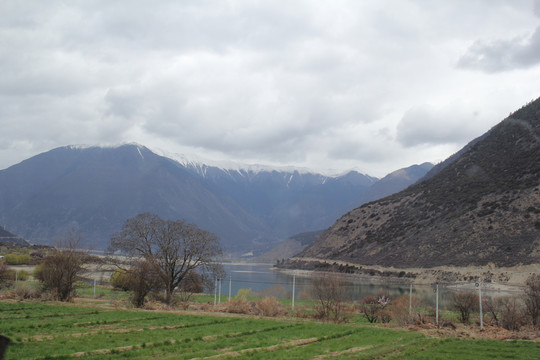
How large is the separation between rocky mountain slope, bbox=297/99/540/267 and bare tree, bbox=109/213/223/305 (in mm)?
44121

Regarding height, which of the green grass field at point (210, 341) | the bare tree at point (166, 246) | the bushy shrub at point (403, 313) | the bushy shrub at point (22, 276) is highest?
the bare tree at point (166, 246)

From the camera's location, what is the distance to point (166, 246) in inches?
1264

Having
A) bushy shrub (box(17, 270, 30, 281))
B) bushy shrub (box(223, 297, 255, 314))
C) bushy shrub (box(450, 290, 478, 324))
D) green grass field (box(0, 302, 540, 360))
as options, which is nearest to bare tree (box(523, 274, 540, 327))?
bushy shrub (box(450, 290, 478, 324))

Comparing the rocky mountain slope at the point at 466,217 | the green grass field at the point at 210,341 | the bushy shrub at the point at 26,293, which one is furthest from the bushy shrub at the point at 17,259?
the rocky mountain slope at the point at 466,217

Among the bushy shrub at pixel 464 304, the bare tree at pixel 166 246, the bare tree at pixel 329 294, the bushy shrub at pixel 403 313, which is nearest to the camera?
the bushy shrub at pixel 403 313

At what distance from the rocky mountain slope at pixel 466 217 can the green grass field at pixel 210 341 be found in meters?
49.7

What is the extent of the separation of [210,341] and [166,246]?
58.8 feet

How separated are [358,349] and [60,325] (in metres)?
10.7

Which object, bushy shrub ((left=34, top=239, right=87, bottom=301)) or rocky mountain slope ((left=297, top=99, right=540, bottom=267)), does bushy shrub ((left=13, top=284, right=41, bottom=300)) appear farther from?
rocky mountain slope ((left=297, top=99, right=540, bottom=267))

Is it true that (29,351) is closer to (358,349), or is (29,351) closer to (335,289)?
(358,349)

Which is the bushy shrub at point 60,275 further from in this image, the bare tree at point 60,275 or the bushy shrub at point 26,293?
the bushy shrub at point 26,293

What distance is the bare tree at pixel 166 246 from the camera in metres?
32.1

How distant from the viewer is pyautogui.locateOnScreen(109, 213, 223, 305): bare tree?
1263 inches

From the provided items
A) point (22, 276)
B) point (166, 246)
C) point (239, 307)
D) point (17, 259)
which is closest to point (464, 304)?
point (239, 307)
